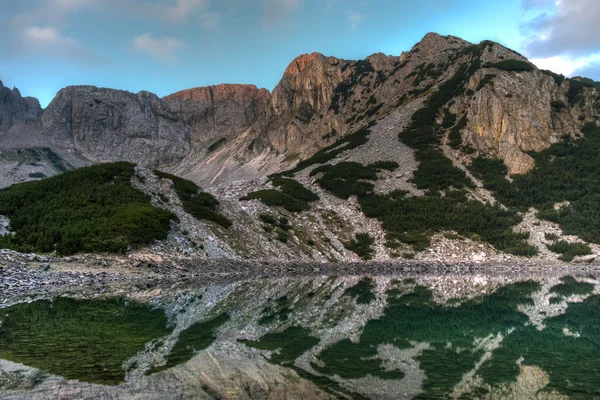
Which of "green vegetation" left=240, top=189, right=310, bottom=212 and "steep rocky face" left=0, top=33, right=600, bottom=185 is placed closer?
"green vegetation" left=240, top=189, right=310, bottom=212

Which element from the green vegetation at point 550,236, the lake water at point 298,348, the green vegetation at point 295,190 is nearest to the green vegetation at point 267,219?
the green vegetation at point 295,190

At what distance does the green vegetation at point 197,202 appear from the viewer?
52781 millimetres

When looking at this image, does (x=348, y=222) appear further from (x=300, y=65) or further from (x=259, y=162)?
(x=300, y=65)

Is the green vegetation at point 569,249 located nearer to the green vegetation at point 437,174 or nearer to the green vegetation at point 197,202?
the green vegetation at point 437,174

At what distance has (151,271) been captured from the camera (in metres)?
35.4

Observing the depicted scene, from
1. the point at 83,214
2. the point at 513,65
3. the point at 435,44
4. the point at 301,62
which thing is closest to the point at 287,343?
the point at 83,214

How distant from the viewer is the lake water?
9.60 meters

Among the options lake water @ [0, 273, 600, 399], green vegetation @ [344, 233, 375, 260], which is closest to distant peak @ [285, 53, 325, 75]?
green vegetation @ [344, 233, 375, 260]

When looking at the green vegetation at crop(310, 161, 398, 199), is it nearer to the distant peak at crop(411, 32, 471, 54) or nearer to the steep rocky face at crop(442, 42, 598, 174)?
the steep rocky face at crop(442, 42, 598, 174)

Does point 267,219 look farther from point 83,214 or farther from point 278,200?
point 83,214

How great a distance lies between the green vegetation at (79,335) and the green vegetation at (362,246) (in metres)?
41.3

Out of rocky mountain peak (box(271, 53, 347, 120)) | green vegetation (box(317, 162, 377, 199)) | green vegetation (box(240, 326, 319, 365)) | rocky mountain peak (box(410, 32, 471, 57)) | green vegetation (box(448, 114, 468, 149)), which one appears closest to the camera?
green vegetation (box(240, 326, 319, 365))

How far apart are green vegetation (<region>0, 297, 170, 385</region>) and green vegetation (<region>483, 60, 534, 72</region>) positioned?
101 metres

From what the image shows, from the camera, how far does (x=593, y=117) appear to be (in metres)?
92.0
